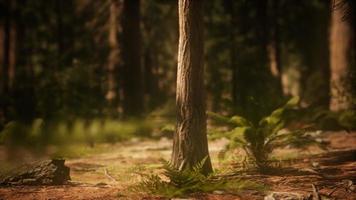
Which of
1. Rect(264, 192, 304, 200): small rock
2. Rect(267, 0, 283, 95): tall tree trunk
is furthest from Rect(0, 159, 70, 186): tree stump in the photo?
Rect(267, 0, 283, 95): tall tree trunk

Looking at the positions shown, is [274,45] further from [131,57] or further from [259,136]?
[259,136]

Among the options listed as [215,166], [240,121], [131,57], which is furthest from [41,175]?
[131,57]

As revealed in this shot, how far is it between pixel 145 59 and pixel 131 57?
39.8 ft

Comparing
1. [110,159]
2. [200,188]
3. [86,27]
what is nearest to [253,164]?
[200,188]

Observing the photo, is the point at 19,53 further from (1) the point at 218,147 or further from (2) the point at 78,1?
(1) the point at 218,147

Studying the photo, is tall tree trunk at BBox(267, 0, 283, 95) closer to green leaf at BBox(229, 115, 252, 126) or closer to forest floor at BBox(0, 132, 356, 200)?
forest floor at BBox(0, 132, 356, 200)

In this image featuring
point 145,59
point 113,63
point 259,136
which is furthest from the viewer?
point 145,59

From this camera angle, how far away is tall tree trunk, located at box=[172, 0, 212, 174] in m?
7.23

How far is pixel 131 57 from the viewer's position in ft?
48.2

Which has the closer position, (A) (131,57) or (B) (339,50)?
(B) (339,50)

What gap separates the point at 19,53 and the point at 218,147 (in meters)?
15.5

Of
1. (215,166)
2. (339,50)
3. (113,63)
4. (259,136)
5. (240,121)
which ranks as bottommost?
(215,166)

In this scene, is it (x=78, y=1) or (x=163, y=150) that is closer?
(x=163, y=150)

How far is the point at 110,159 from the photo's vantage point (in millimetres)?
10117
